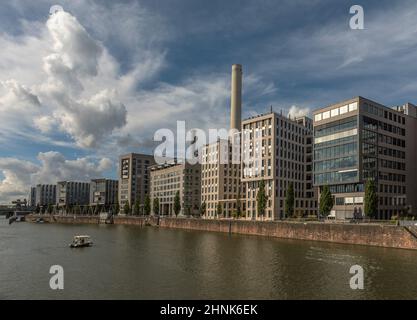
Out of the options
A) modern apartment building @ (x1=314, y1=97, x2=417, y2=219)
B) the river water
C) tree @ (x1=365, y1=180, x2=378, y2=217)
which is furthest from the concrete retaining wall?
modern apartment building @ (x1=314, y1=97, x2=417, y2=219)

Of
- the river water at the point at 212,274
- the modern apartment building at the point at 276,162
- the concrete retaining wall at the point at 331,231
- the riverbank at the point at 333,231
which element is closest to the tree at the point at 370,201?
the riverbank at the point at 333,231

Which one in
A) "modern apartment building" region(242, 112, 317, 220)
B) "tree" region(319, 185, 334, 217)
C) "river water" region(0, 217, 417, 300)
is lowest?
"river water" region(0, 217, 417, 300)

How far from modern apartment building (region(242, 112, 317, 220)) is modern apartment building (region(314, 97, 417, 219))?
2412 cm

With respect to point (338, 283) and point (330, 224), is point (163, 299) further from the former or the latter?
point (330, 224)

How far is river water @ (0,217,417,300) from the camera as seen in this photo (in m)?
44.2

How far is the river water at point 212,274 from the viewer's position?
44250 millimetres

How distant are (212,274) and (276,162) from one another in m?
113

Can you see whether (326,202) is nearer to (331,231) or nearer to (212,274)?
(331,231)

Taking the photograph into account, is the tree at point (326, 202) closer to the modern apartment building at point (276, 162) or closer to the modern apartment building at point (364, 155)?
the modern apartment building at point (364, 155)

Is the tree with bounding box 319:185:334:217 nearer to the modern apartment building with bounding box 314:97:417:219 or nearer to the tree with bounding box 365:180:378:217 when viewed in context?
the modern apartment building with bounding box 314:97:417:219

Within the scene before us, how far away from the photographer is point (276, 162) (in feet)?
537
